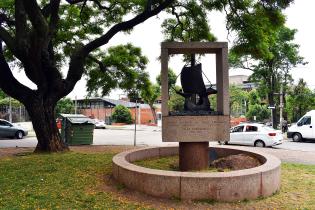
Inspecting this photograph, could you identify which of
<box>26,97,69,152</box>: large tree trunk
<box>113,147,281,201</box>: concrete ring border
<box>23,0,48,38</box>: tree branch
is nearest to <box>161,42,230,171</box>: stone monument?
<box>113,147,281,201</box>: concrete ring border

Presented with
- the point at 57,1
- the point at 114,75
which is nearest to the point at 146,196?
the point at 57,1

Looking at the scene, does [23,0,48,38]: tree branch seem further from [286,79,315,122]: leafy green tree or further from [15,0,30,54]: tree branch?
[286,79,315,122]: leafy green tree

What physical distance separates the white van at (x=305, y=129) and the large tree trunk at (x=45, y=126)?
1752 centimetres

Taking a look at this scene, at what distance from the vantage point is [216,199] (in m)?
6.81

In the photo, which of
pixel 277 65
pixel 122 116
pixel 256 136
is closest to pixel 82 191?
pixel 256 136

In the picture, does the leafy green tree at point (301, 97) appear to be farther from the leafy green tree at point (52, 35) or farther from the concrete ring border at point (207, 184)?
the concrete ring border at point (207, 184)

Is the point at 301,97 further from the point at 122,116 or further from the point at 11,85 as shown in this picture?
the point at 11,85

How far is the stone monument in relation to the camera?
8.67 m

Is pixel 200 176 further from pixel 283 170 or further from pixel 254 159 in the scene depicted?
pixel 283 170

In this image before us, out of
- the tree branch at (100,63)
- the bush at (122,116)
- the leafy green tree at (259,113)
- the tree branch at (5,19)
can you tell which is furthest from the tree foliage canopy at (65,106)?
the tree branch at (5,19)

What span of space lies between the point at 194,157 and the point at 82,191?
2.76 m

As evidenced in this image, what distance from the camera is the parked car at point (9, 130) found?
91.7ft

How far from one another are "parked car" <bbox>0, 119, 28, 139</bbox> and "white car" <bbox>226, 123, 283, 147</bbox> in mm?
16568

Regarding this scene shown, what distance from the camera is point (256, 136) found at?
20.7 metres
